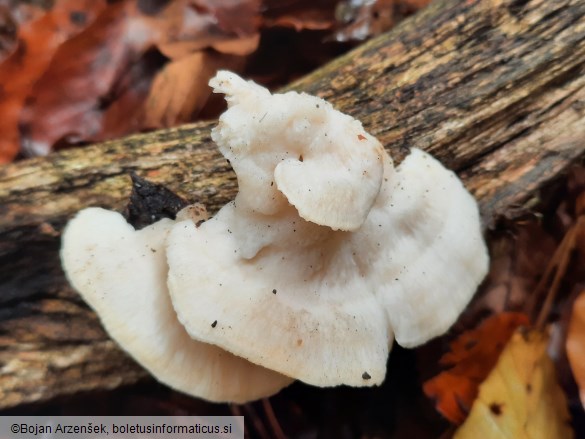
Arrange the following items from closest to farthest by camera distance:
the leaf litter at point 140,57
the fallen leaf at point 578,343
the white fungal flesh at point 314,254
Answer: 1. the white fungal flesh at point 314,254
2. the fallen leaf at point 578,343
3. the leaf litter at point 140,57

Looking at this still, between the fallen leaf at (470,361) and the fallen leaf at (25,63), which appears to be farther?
the fallen leaf at (25,63)

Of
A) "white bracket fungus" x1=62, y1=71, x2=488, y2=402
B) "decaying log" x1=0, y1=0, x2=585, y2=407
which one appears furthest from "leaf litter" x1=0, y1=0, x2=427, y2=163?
"white bracket fungus" x1=62, y1=71, x2=488, y2=402

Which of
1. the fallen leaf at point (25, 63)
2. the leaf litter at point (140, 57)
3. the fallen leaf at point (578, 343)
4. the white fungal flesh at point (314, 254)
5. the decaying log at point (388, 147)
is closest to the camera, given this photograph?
the white fungal flesh at point (314, 254)

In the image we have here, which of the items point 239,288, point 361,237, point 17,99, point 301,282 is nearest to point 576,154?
point 361,237

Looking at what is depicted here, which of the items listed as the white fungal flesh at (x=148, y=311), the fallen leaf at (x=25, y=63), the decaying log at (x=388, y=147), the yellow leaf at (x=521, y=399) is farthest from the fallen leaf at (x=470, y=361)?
the fallen leaf at (x=25, y=63)

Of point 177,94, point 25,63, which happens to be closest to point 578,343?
point 177,94

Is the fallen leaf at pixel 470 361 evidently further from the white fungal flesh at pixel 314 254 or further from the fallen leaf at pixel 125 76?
the fallen leaf at pixel 125 76

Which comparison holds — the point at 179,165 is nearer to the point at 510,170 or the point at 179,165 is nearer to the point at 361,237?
the point at 361,237
